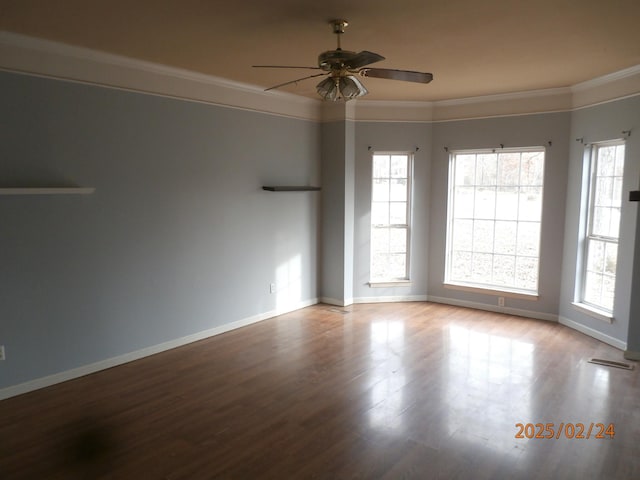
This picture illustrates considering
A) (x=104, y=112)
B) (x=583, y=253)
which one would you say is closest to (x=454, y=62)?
(x=583, y=253)

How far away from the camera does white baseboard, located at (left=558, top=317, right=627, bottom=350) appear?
4.66 meters

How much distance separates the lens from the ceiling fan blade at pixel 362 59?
2.60 m

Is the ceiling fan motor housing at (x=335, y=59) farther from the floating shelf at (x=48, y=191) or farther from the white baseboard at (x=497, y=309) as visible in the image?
the white baseboard at (x=497, y=309)

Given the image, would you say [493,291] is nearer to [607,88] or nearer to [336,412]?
[607,88]

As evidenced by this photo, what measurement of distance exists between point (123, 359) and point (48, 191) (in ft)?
5.37

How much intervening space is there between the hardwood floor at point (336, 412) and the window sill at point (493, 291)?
32.2 inches

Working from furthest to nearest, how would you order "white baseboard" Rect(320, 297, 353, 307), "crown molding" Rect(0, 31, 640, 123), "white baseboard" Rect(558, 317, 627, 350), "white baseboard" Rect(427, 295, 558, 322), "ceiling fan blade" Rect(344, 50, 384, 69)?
1. "white baseboard" Rect(320, 297, 353, 307)
2. "white baseboard" Rect(427, 295, 558, 322)
3. "white baseboard" Rect(558, 317, 627, 350)
4. "crown molding" Rect(0, 31, 640, 123)
5. "ceiling fan blade" Rect(344, 50, 384, 69)

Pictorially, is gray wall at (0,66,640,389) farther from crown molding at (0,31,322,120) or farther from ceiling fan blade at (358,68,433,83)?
ceiling fan blade at (358,68,433,83)

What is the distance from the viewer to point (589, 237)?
514cm

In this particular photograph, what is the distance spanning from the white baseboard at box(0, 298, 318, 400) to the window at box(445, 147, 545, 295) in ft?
8.36

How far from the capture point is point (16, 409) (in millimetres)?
3357

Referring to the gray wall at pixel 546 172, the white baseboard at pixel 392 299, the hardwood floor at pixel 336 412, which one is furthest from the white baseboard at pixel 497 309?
the hardwood floor at pixel 336 412

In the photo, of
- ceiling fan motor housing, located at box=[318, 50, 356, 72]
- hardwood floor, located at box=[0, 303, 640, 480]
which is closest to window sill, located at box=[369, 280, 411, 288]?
hardwood floor, located at box=[0, 303, 640, 480]

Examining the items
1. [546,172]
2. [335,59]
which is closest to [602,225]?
[546,172]
